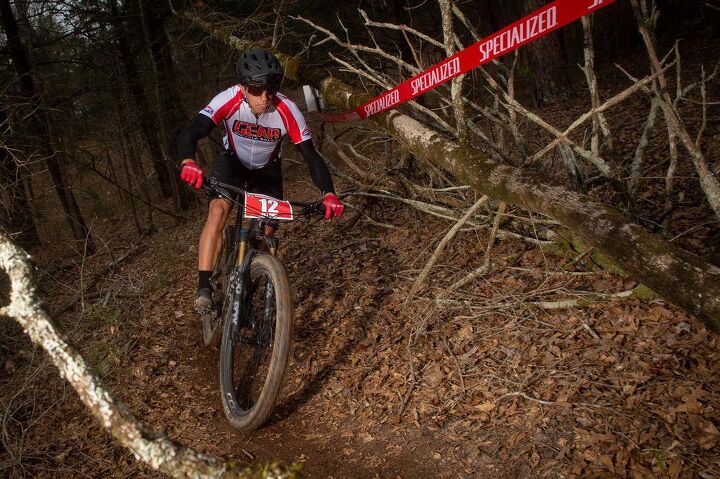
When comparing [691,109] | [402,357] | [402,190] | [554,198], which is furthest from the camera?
[691,109]

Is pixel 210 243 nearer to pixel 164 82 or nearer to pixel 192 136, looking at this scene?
pixel 192 136

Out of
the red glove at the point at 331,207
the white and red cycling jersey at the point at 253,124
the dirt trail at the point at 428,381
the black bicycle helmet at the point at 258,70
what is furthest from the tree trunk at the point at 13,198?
the red glove at the point at 331,207

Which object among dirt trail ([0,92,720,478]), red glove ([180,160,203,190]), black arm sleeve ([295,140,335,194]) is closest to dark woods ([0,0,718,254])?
black arm sleeve ([295,140,335,194])

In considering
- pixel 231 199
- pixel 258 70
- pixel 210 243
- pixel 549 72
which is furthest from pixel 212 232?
pixel 549 72

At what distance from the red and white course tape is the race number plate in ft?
5.33

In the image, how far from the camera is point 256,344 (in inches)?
156

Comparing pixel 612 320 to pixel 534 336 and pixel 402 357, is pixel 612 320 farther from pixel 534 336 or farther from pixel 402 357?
pixel 402 357

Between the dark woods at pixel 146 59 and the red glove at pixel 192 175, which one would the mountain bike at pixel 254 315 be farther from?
the dark woods at pixel 146 59

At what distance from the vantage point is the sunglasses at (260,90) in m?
4.13

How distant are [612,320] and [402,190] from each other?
122 inches

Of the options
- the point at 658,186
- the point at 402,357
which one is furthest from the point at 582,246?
the point at 402,357

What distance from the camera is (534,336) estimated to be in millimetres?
3723

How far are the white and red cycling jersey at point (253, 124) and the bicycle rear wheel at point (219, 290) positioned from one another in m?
0.85

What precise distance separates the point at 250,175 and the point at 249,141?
0.37 meters
